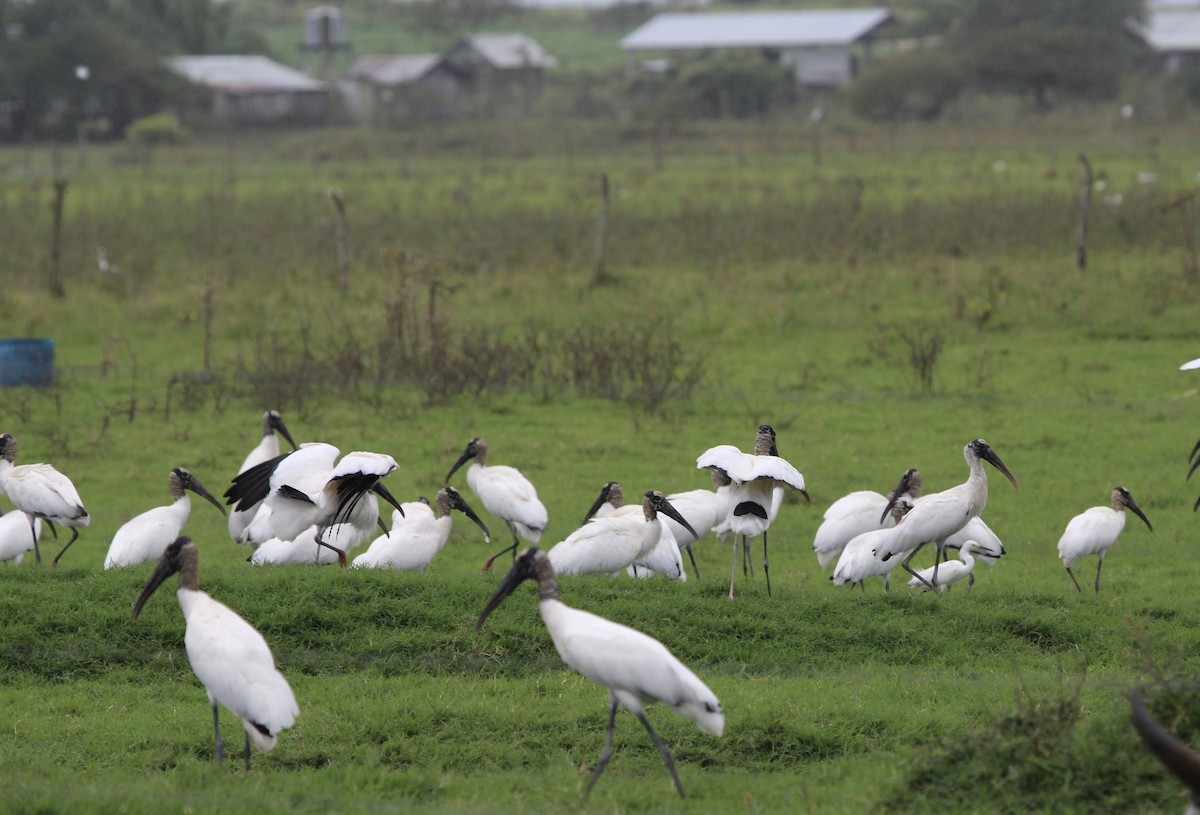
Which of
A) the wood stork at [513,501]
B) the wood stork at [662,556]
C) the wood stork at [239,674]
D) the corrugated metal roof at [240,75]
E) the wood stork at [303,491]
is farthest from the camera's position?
the corrugated metal roof at [240,75]

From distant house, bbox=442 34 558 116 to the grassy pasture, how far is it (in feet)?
103

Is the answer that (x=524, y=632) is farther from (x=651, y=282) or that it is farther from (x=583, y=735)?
(x=651, y=282)

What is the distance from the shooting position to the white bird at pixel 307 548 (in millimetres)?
9961

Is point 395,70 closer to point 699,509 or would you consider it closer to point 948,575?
point 699,509

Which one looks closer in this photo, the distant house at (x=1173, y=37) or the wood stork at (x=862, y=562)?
the wood stork at (x=862, y=562)

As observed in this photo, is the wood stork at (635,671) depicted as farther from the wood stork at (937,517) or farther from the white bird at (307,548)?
the white bird at (307,548)

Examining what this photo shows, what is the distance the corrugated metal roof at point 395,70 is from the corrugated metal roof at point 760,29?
1097 cm

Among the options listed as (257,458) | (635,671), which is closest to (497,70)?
(257,458)

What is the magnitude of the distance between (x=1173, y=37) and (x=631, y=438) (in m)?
60.3

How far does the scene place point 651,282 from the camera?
72.8ft

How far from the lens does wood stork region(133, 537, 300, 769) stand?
5961mm

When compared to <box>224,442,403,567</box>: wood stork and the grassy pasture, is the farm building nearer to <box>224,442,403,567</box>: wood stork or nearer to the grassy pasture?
the grassy pasture

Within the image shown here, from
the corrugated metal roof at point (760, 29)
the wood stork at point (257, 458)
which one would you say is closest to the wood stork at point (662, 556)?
the wood stork at point (257, 458)

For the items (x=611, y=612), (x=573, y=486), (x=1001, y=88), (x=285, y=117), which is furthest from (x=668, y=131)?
(x=611, y=612)
